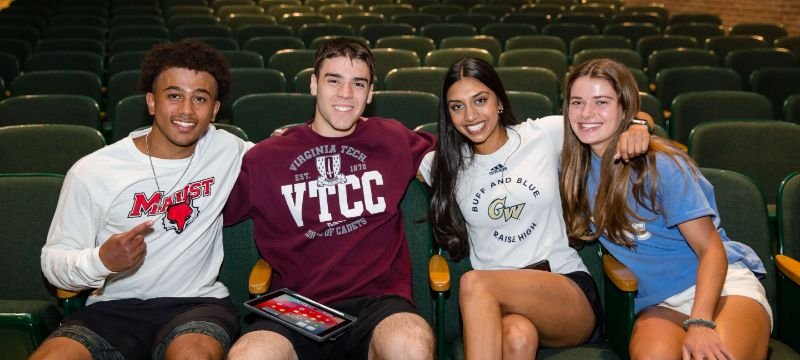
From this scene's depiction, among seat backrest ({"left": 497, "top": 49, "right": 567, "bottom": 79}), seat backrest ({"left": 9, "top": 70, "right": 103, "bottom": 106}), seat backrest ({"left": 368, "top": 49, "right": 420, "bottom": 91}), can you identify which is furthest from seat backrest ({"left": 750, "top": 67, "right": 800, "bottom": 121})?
seat backrest ({"left": 9, "top": 70, "right": 103, "bottom": 106})

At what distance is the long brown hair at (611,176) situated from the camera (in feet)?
6.15

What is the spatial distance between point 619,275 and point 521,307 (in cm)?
29

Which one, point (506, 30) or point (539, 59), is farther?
point (506, 30)

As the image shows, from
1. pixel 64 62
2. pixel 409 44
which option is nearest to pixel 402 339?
pixel 409 44

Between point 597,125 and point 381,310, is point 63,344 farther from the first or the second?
point 597,125

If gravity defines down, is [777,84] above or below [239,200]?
below

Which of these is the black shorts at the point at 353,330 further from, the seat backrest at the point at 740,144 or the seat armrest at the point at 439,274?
the seat backrest at the point at 740,144

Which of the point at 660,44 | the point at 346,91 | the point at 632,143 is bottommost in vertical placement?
the point at 660,44

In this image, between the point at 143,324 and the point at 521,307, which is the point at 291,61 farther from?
the point at 521,307

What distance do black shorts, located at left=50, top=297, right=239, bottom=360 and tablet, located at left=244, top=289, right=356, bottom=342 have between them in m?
0.12

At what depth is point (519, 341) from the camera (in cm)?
175

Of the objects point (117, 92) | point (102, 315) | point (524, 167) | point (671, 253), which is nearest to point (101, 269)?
point (102, 315)

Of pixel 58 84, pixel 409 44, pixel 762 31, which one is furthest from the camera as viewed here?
pixel 762 31

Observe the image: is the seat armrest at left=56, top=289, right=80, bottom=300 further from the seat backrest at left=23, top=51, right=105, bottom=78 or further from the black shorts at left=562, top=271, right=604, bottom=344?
the seat backrest at left=23, top=51, right=105, bottom=78
